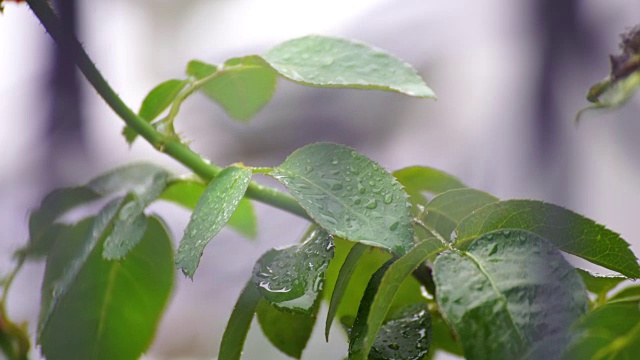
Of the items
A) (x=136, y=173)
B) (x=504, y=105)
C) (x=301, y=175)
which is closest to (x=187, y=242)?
(x=301, y=175)

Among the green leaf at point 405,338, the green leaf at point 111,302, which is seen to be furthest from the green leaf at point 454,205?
the green leaf at point 111,302

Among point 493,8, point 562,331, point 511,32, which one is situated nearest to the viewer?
point 562,331

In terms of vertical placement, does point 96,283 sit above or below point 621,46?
below

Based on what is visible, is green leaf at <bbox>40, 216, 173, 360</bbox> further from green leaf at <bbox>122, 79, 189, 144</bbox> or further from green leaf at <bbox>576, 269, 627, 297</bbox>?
green leaf at <bbox>576, 269, 627, 297</bbox>

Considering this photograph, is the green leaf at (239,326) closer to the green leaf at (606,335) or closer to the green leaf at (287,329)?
the green leaf at (287,329)

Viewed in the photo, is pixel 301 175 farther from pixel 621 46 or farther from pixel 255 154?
pixel 255 154

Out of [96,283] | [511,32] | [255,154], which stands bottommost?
[255,154]

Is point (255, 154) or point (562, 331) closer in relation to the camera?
point (562, 331)
